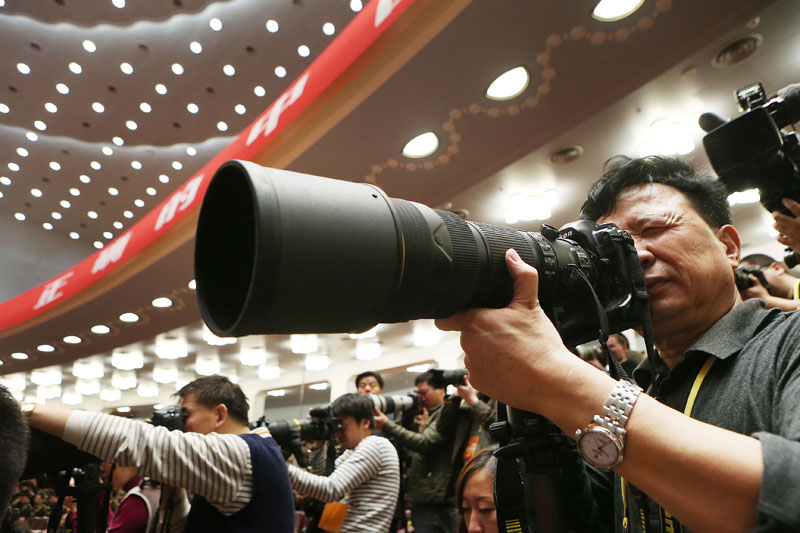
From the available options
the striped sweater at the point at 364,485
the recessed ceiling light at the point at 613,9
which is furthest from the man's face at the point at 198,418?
the recessed ceiling light at the point at 613,9

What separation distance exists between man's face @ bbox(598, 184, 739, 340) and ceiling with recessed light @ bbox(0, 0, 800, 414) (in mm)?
1461

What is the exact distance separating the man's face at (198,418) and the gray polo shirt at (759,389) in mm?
1584

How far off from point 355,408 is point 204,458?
3.95 feet

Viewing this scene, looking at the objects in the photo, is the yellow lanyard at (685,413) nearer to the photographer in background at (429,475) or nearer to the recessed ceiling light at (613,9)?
the recessed ceiling light at (613,9)

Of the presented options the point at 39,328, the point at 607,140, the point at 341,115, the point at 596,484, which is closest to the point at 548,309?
the point at 596,484

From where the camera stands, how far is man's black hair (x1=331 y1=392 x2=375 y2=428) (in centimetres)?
275

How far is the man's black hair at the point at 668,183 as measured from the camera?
1.01 meters

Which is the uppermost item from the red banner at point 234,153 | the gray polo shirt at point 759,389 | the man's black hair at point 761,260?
the red banner at point 234,153

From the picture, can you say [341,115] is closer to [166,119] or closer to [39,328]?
[166,119]

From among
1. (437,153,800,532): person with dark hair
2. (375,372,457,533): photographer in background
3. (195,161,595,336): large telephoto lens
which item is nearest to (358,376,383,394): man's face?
(375,372,457,533): photographer in background

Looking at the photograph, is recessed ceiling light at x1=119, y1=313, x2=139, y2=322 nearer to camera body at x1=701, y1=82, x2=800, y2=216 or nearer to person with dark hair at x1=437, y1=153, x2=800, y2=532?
person with dark hair at x1=437, y1=153, x2=800, y2=532

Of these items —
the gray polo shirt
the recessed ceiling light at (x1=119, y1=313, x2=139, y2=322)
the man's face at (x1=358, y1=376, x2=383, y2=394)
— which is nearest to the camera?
the gray polo shirt

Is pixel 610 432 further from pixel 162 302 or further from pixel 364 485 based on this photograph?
pixel 162 302

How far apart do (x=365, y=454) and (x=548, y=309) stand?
1.86 metres
